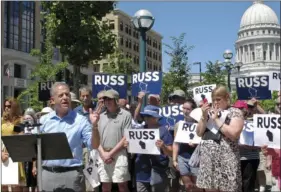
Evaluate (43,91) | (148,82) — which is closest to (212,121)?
(148,82)

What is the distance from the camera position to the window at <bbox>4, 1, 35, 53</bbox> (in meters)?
47.0

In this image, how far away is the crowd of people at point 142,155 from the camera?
5.22 metres

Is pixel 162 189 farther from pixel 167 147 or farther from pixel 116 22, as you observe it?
pixel 116 22

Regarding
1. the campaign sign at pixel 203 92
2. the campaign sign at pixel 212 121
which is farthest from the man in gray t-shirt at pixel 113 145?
the campaign sign at pixel 203 92

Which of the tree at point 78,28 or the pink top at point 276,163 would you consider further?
the tree at point 78,28

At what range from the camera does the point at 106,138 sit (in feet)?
22.1

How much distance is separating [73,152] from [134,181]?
103 inches

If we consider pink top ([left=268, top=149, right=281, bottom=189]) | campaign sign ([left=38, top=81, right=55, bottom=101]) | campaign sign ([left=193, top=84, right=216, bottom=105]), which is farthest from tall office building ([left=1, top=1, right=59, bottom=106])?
pink top ([left=268, top=149, right=281, bottom=189])

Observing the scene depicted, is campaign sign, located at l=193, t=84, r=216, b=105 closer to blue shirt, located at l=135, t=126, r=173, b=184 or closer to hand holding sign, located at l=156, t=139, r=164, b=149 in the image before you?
blue shirt, located at l=135, t=126, r=173, b=184

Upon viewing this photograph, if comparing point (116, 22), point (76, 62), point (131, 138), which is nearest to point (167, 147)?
point (131, 138)

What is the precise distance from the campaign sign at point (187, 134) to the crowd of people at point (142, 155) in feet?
0.53

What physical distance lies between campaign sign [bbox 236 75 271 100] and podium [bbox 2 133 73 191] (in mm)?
3849

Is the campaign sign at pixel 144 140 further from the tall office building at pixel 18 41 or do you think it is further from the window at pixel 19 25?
the window at pixel 19 25

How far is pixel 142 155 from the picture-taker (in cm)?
697
